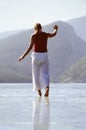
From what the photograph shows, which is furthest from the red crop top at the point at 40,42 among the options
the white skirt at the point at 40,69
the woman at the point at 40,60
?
the white skirt at the point at 40,69

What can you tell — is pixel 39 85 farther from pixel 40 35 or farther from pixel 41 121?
pixel 41 121

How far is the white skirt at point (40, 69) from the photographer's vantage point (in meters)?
15.3

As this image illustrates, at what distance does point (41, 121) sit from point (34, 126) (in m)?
0.67

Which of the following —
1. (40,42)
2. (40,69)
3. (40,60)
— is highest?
(40,42)

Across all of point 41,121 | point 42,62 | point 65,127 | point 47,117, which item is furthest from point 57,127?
point 42,62

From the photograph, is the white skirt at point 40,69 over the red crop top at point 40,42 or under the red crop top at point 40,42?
under

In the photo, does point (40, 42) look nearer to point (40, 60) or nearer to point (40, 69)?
point (40, 60)

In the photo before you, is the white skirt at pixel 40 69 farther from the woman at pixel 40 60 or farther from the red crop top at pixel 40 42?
the red crop top at pixel 40 42

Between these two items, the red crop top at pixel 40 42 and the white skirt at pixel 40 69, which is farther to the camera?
the red crop top at pixel 40 42

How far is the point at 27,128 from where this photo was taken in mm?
6676

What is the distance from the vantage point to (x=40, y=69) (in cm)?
1555

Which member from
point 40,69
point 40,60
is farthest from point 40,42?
point 40,69

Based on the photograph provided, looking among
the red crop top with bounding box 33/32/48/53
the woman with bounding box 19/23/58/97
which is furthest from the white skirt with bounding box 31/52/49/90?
the red crop top with bounding box 33/32/48/53

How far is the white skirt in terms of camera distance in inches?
603
